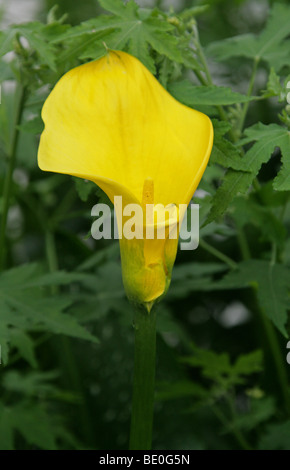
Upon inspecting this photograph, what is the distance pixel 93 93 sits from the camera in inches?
15.4

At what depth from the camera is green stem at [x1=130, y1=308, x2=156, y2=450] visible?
1.23ft

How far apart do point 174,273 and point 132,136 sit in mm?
250

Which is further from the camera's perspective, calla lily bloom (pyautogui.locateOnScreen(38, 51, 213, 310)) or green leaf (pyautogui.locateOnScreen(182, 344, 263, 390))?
green leaf (pyautogui.locateOnScreen(182, 344, 263, 390))

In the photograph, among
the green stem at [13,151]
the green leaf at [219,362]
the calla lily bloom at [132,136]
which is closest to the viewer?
the calla lily bloom at [132,136]

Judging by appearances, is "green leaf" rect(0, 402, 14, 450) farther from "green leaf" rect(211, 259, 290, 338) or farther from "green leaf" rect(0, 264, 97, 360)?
"green leaf" rect(211, 259, 290, 338)

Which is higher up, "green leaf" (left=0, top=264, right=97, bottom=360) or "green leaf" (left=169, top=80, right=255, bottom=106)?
"green leaf" (left=169, top=80, right=255, bottom=106)

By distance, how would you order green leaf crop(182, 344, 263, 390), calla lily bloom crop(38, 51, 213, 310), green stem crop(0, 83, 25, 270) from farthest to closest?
1. green leaf crop(182, 344, 263, 390)
2. green stem crop(0, 83, 25, 270)
3. calla lily bloom crop(38, 51, 213, 310)

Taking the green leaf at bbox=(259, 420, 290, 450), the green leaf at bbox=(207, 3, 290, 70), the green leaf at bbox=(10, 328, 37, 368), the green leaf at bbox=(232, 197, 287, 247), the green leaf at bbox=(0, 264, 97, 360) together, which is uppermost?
the green leaf at bbox=(207, 3, 290, 70)

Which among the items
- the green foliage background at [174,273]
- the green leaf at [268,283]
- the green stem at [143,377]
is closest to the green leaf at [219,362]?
the green foliage background at [174,273]

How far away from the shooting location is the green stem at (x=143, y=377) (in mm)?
376

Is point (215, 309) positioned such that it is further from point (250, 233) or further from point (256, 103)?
point (256, 103)

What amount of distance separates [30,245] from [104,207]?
41 centimetres

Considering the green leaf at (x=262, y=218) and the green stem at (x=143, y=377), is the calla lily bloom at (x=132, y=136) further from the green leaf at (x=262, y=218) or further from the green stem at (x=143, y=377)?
the green leaf at (x=262, y=218)

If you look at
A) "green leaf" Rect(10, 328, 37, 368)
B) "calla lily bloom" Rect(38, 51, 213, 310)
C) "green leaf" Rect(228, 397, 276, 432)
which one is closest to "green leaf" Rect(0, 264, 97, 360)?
"green leaf" Rect(10, 328, 37, 368)
